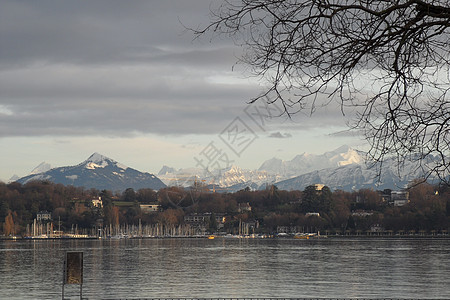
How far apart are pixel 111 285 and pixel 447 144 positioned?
49872 mm

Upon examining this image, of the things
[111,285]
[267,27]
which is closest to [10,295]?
[111,285]

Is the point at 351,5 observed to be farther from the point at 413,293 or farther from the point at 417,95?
the point at 413,293

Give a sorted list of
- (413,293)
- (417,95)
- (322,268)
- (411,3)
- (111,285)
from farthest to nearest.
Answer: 1. (322,268)
2. (111,285)
3. (413,293)
4. (417,95)
5. (411,3)

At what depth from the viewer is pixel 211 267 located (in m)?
79.2

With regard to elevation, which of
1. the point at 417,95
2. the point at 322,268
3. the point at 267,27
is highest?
the point at 267,27

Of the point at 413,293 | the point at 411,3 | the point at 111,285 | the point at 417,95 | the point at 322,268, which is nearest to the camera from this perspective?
the point at 411,3

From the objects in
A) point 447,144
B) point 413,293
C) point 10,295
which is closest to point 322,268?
point 413,293

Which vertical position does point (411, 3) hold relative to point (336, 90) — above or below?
above

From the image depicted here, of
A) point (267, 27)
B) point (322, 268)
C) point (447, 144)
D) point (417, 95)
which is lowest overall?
point (322, 268)

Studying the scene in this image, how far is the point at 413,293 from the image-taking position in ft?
158

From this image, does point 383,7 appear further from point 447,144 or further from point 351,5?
point 447,144

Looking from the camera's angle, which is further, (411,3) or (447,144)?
(447,144)

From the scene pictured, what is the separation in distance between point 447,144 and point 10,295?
44324 millimetres

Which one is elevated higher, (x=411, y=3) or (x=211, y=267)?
(x=411, y=3)
